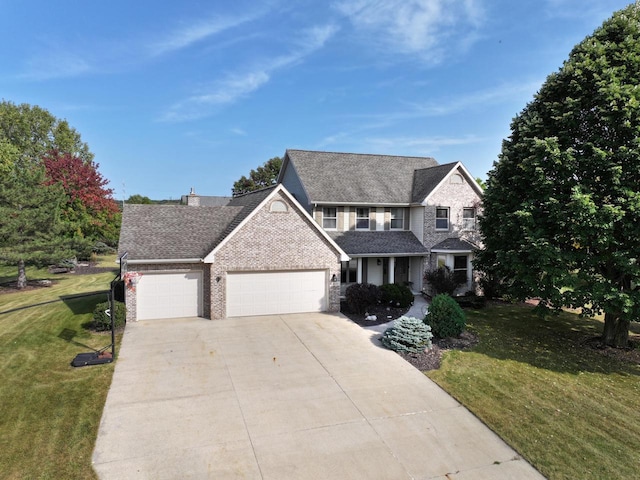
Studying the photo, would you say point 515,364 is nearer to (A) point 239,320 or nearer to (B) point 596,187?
(B) point 596,187

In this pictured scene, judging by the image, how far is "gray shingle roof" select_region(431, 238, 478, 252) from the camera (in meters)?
23.4

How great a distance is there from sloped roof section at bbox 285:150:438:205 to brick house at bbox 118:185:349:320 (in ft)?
15.3

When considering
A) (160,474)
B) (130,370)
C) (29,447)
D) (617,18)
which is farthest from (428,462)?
(617,18)

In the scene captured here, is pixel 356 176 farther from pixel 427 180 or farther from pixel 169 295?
pixel 169 295

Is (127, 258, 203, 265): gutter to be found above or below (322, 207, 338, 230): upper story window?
below

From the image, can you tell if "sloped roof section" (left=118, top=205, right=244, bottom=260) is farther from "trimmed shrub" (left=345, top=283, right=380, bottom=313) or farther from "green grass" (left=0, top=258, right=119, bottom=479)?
"trimmed shrub" (left=345, top=283, right=380, bottom=313)

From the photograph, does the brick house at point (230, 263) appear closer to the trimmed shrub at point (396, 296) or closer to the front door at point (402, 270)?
the trimmed shrub at point (396, 296)

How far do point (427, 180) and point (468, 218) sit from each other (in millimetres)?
3543

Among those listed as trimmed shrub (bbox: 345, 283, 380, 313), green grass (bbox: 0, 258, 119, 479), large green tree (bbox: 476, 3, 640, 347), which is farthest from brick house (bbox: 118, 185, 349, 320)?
large green tree (bbox: 476, 3, 640, 347)

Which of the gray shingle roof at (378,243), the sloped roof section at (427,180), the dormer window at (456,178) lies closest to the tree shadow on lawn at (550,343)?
the gray shingle roof at (378,243)

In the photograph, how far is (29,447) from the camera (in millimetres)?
8031

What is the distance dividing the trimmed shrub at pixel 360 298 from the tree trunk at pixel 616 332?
31.0ft

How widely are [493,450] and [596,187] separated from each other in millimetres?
9747

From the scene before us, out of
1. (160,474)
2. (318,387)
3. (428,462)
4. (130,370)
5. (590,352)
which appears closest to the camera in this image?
(160,474)
